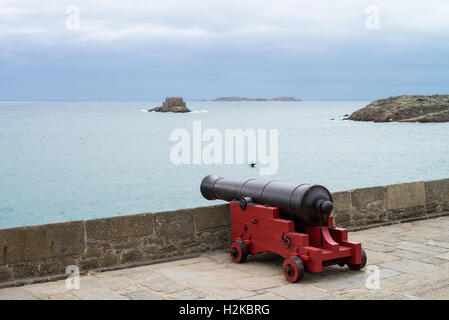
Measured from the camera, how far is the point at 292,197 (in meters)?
5.07

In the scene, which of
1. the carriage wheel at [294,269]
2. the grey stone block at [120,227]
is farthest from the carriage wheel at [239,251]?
the grey stone block at [120,227]

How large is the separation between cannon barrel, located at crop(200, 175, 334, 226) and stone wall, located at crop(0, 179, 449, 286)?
22.2 inches

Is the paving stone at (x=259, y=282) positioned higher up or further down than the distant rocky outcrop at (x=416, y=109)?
further down

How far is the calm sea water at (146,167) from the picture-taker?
3158 cm

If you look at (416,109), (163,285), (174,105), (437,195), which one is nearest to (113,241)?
(163,285)

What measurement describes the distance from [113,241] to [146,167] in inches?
1599

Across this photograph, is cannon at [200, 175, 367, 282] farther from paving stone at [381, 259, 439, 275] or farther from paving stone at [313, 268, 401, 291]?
paving stone at [381, 259, 439, 275]

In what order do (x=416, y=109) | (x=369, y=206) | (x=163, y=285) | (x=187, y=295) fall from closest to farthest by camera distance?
(x=187, y=295) → (x=163, y=285) → (x=369, y=206) → (x=416, y=109)

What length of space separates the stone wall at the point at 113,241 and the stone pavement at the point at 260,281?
170 millimetres

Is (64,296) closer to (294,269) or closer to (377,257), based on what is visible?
(294,269)

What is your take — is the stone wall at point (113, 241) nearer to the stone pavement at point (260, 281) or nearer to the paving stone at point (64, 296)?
the stone pavement at point (260, 281)

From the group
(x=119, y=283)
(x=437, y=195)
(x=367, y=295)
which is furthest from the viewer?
(x=437, y=195)

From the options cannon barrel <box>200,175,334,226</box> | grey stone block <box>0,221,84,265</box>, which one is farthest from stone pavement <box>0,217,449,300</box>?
cannon barrel <box>200,175,334,226</box>
